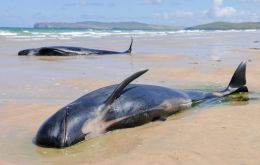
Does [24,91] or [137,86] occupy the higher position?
[137,86]

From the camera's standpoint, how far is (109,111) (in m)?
4.87

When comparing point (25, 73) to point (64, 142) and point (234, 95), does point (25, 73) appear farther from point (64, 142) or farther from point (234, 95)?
point (64, 142)

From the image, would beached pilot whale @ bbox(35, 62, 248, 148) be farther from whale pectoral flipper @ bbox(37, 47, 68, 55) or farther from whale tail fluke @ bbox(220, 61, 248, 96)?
whale pectoral flipper @ bbox(37, 47, 68, 55)

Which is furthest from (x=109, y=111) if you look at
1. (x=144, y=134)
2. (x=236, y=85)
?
(x=236, y=85)

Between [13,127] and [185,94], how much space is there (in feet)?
7.63

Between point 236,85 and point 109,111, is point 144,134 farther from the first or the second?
point 236,85

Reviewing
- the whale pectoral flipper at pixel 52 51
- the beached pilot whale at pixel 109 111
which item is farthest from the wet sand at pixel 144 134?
the whale pectoral flipper at pixel 52 51

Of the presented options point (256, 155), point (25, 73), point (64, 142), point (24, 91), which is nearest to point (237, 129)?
point (256, 155)

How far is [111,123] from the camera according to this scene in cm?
486

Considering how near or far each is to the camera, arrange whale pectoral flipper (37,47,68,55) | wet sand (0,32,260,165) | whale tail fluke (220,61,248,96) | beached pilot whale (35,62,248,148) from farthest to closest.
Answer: whale pectoral flipper (37,47,68,55) < whale tail fluke (220,61,248,96) < beached pilot whale (35,62,248,148) < wet sand (0,32,260,165)

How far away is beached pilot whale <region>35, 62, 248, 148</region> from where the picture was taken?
14.3 feet

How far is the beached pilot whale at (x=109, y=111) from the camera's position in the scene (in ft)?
14.3

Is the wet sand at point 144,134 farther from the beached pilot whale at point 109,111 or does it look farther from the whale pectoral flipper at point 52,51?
the whale pectoral flipper at point 52,51

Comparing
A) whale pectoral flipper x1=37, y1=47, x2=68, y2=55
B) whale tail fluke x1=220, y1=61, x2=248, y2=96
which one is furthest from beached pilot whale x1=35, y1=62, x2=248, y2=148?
whale pectoral flipper x1=37, y1=47, x2=68, y2=55
